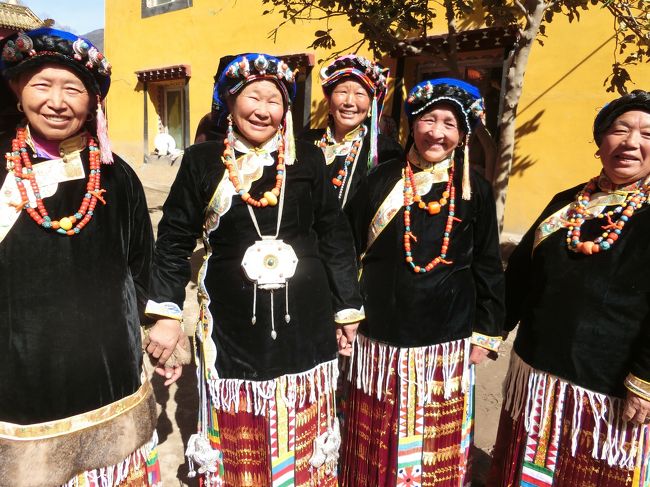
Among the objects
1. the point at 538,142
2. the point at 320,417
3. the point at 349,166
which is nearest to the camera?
the point at 320,417

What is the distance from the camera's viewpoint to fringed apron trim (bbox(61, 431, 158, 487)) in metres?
1.62

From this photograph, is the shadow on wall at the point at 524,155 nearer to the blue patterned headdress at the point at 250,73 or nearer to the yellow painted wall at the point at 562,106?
the yellow painted wall at the point at 562,106

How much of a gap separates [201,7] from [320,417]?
1080cm

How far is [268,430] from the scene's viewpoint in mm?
2000

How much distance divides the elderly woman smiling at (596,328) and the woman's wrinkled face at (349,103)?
46.6 inches

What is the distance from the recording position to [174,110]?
485 inches

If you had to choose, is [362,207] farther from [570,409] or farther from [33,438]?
[33,438]

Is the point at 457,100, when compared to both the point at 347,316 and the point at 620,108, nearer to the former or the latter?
the point at 620,108

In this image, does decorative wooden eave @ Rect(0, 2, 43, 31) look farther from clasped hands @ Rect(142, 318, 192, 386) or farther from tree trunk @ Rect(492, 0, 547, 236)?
clasped hands @ Rect(142, 318, 192, 386)

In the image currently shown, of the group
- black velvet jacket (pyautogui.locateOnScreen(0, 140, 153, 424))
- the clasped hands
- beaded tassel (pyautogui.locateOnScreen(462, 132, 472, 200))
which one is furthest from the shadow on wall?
black velvet jacket (pyautogui.locateOnScreen(0, 140, 153, 424))

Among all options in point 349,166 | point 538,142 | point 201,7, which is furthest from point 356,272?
point 201,7

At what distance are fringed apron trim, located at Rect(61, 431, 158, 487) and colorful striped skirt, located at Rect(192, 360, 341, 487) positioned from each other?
0.31 meters

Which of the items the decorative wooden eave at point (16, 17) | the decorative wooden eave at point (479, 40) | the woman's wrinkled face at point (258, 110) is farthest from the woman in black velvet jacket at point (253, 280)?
the decorative wooden eave at point (16, 17)

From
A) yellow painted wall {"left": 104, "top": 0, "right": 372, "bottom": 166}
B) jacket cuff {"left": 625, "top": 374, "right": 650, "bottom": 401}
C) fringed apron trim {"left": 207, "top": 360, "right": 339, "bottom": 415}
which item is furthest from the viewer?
yellow painted wall {"left": 104, "top": 0, "right": 372, "bottom": 166}
